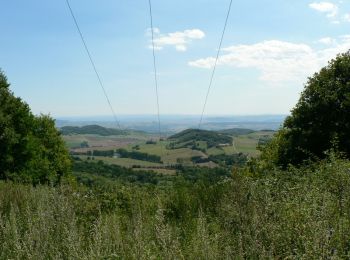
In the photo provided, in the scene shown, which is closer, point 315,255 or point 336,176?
point 315,255

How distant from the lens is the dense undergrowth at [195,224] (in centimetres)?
495

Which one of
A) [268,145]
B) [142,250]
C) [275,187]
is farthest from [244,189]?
[268,145]

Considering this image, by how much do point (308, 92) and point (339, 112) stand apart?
3540 millimetres

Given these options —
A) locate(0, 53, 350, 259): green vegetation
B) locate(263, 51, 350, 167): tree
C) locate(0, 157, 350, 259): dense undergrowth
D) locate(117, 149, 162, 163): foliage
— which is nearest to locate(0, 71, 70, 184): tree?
locate(263, 51, 350, 167): tree

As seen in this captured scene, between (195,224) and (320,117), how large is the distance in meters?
25.3

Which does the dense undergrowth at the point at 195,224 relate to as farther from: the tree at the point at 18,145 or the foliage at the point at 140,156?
the foliage at the point at 140,156

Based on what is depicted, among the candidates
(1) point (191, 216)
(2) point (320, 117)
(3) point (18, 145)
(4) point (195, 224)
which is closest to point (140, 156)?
(3) point (18, 145)

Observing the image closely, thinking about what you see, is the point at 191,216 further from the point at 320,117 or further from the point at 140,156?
the point at 140,156

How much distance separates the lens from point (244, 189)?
303 inches

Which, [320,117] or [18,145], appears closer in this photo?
[320,117]

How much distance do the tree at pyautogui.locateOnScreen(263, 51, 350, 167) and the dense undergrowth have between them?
63.7 ft

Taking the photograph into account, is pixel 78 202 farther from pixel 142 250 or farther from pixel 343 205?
pixel 343 205

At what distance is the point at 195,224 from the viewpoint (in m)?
7.93

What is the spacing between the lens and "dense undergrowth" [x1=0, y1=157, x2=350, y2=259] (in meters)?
4.95
